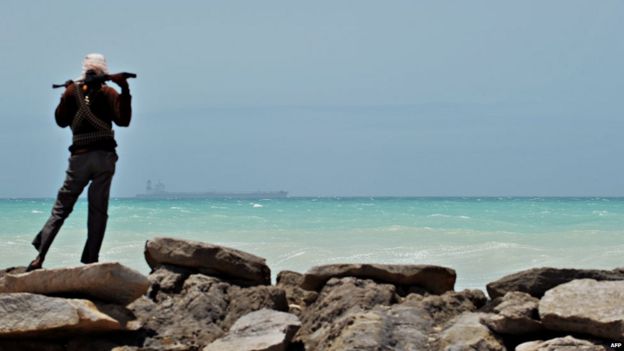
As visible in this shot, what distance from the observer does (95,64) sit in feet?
25.1

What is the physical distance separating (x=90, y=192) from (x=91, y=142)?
40cm

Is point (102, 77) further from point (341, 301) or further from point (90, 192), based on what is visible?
point (341, 301)

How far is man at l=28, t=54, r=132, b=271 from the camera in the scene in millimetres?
7574

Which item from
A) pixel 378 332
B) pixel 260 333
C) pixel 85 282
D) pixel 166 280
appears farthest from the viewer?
pixel 166 280

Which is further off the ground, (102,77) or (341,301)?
(102,77)

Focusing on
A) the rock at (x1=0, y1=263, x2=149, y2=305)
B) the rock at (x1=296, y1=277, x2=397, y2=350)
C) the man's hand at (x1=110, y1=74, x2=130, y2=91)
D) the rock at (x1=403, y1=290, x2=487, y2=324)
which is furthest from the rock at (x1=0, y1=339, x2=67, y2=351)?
the rock at (x1=403, y1=290, x2=487, y2=324)

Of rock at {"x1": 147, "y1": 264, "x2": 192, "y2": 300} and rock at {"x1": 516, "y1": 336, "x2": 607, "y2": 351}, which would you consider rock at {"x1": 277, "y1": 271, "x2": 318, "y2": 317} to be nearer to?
rock at {"x1": 147, "y1": 264, "x2": 192, "y2": 300}

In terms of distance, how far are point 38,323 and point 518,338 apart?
3.35 m

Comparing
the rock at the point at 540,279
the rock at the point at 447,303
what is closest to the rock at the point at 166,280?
the rock at the point at 447,303

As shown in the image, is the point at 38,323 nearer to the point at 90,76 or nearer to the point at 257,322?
Answer: the point at 257,322

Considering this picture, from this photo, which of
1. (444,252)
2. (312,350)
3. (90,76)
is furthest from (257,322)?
(444,252)

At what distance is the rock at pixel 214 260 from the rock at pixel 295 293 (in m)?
0.25

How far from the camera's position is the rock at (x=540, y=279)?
7.44 meters

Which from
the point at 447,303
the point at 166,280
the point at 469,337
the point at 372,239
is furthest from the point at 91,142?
the point at 372,239
